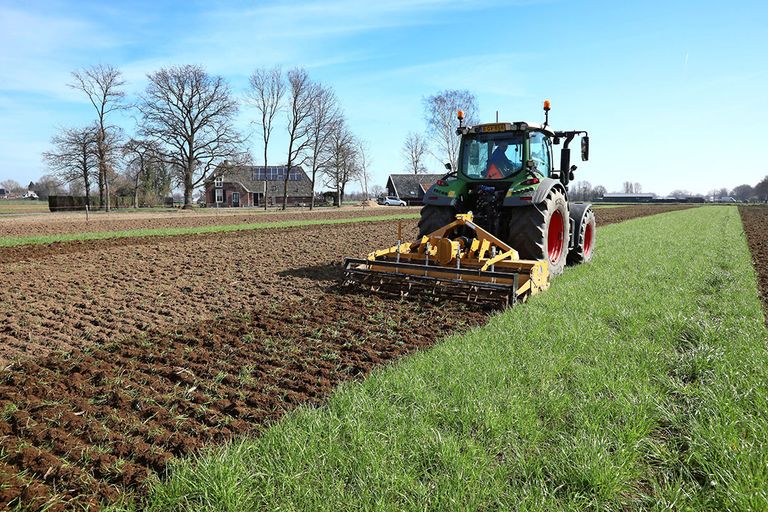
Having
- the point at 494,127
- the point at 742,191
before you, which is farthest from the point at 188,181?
the point at 742,191

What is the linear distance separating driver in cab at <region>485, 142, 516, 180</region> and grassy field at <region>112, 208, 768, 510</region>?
373 centimetres

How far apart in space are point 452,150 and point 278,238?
3590cm

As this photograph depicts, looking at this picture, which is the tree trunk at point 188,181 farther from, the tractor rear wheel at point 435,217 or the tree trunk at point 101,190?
the tractor rear wheel at point 435,217

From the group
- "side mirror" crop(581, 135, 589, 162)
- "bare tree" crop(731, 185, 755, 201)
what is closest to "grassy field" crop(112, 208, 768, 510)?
"side mirror" crop(581, 135, 589, 162)

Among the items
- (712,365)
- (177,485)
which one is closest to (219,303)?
(177,485)

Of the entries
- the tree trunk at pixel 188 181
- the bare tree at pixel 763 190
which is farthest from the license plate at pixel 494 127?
the bare tree at pixel 763 190

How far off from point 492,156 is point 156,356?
590 cm

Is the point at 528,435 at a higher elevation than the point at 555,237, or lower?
lower

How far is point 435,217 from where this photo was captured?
324 inches

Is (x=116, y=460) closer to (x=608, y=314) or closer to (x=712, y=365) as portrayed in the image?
(x=712, y=365)

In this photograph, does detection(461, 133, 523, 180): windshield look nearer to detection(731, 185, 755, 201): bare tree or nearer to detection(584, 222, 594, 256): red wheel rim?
detection(584, 222, 594, 256): red wheel rim

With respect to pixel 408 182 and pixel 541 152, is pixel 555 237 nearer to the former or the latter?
pixel 541 152

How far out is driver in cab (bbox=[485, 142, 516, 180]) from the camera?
26.5 ft

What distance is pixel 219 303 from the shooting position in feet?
21.8
